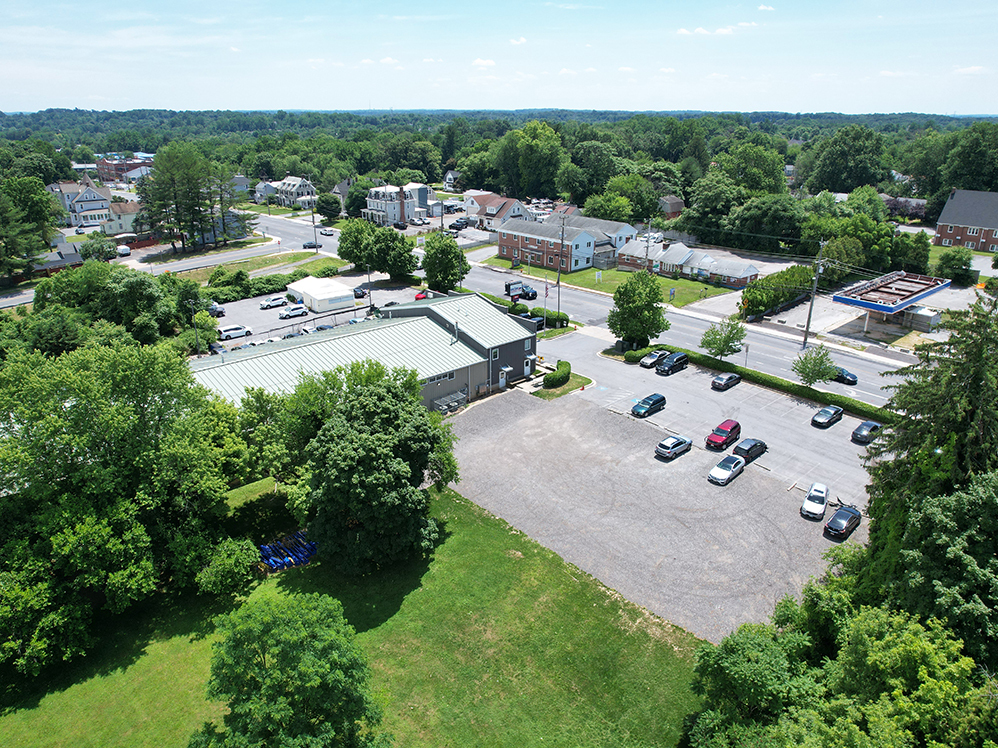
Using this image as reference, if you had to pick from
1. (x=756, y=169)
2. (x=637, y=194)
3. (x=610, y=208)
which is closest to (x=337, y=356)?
(x=610, y=208)

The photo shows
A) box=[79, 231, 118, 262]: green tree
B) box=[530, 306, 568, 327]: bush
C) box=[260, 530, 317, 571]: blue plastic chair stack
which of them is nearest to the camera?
box=[260, 530, 317, 571]: blue plastic chair stack

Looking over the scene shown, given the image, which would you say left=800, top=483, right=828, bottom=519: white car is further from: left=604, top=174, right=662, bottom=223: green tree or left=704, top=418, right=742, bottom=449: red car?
left=604, top=174, right=662, bottom=223: green tree

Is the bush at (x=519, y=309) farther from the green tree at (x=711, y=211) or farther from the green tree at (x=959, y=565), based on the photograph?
the green tree at (x=959, y=565)

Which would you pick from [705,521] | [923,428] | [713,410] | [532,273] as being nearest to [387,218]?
[532,273]

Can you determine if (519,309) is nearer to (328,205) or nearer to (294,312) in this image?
(294,312)

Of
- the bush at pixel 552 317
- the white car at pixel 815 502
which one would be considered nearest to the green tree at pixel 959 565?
the white car at pixel 815 502

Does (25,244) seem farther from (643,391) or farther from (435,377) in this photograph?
(643,391)

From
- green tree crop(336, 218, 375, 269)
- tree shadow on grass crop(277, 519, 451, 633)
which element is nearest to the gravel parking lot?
tree shadow on grass crop(277, 519, 451, 633)

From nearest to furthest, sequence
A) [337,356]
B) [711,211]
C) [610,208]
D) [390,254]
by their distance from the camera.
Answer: [337,356]
[390,254]
[711,211]
[610,208]
